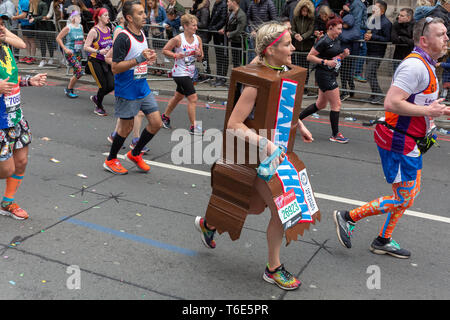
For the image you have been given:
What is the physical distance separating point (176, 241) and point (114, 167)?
2032mm

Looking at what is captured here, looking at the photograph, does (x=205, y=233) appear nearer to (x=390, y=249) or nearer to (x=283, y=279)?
(x=283, y=279)

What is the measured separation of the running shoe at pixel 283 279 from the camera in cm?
394

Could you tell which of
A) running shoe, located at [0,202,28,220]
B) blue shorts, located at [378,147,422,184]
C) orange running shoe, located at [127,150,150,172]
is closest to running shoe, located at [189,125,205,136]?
orange running shoe, located at [127,150,150,172]

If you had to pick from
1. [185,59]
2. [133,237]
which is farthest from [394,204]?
[185,59]

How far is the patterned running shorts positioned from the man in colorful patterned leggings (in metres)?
2.92

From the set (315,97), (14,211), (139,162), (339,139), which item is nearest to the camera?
Answer: (14,211)

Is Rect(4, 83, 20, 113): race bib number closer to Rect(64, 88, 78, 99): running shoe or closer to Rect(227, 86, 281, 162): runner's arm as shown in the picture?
Rect(227, 86, 281, 162): runner's arm

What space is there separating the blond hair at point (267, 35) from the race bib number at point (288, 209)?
1.01m

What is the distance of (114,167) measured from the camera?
646 cm

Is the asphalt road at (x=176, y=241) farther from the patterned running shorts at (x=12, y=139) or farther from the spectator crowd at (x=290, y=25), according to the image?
the spectator crowd at (x=290, y=25)

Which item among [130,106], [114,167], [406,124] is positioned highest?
[406,124]

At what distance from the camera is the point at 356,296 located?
3920mm

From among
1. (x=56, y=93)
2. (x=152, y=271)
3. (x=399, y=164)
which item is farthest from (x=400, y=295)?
(x=56, y=93)
